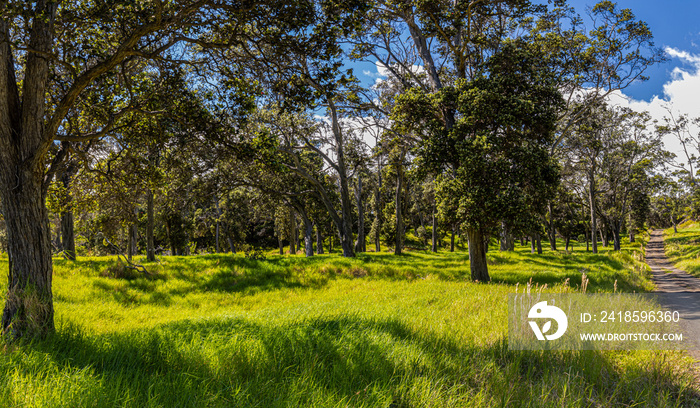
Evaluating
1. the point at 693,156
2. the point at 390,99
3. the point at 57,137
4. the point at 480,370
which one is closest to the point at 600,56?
the point at 390,99

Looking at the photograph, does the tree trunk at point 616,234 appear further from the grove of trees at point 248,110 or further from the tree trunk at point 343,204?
the tree trunk at point 343,204

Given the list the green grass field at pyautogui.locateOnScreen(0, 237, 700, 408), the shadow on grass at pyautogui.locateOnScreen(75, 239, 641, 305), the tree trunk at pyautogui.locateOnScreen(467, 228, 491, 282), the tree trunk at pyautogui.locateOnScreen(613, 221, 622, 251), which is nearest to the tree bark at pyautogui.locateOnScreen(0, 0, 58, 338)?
the green grass field at pyautogui.locateOnScreen(0, 237, 700, 408)

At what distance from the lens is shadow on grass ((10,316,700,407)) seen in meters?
2.84

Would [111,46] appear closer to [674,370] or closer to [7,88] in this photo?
[7,88]
